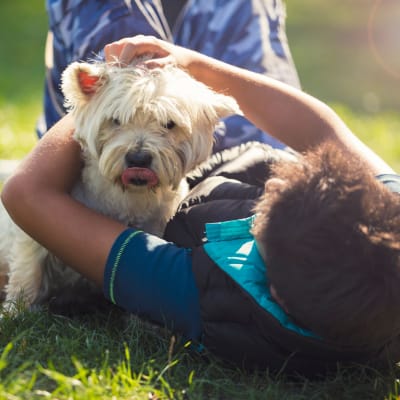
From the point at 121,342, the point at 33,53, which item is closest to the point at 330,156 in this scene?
the point at 121,342

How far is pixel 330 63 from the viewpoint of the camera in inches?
534

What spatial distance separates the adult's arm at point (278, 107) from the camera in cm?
293

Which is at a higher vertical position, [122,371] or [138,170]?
[138,170]

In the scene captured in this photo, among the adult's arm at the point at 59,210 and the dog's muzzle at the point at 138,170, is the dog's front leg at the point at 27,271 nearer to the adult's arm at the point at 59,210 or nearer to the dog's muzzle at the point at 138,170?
the adult's arm at the point at 59,210

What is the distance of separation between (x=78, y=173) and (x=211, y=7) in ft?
4.44

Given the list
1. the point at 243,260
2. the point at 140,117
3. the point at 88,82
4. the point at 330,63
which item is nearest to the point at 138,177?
the point at 140,117

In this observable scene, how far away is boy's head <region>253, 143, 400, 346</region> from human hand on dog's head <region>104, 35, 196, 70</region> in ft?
2.77

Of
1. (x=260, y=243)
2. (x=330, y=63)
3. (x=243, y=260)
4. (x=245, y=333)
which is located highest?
(x=260, y=243)

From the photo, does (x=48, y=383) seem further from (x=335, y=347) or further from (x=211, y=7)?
(x=211, y=7)

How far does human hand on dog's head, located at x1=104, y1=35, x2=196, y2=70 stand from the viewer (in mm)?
2766

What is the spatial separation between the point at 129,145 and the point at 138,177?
0.11 m

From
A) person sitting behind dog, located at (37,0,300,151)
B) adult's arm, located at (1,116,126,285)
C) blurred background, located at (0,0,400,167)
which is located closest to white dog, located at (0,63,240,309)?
adult's arm, located at (1,116,126,285)

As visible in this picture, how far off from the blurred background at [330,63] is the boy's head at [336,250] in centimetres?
419

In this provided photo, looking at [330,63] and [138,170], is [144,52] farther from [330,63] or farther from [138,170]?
[330,63]
